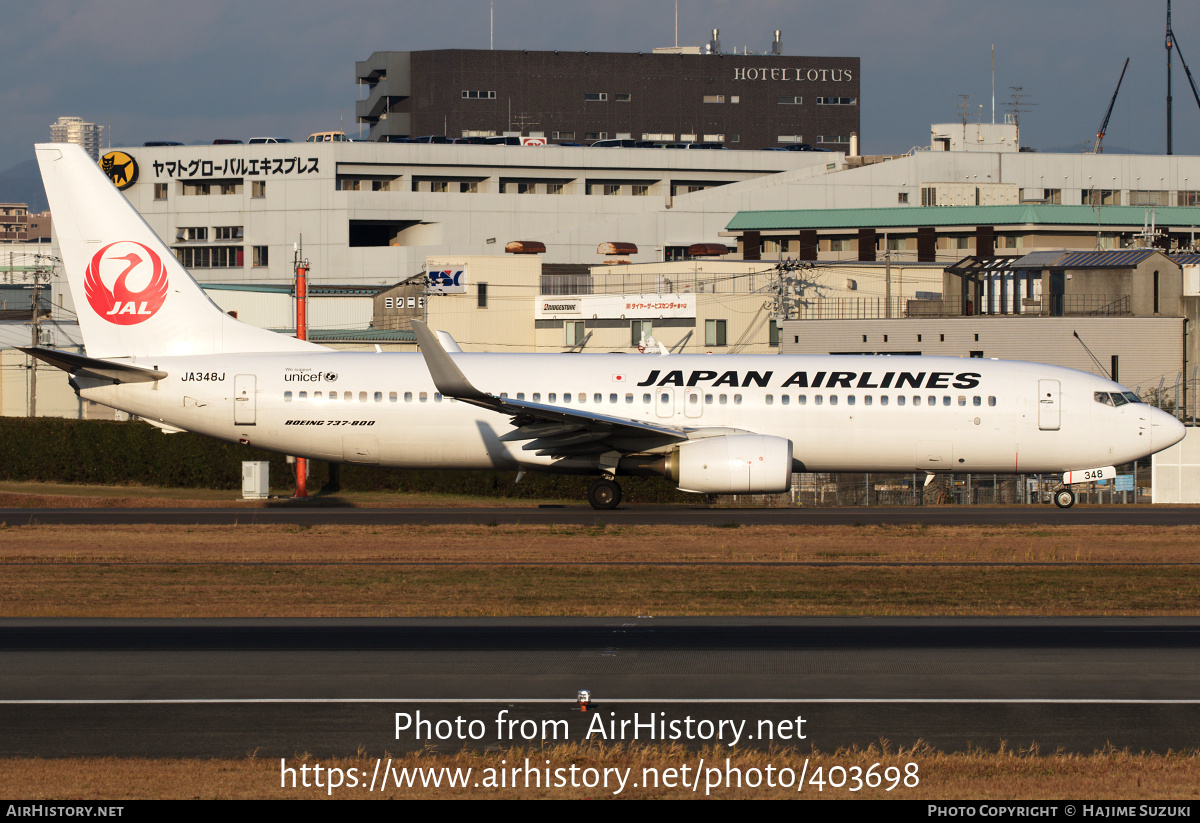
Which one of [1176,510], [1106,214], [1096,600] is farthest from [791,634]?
[1106,214]

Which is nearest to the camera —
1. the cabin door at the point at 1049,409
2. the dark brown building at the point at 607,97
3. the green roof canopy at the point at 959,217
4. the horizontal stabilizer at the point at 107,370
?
→ the horizontal stabilizer at the point at 107,370

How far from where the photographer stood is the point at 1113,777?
9.70m

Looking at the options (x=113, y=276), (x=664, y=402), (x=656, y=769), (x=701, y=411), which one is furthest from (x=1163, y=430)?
(x=113, y=276)

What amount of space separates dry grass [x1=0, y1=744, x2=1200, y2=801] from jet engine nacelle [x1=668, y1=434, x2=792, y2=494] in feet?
60.7

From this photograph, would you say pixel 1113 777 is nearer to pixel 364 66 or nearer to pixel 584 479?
pixel 584 479

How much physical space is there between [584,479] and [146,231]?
15751mm

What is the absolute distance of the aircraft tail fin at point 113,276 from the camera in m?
31.8

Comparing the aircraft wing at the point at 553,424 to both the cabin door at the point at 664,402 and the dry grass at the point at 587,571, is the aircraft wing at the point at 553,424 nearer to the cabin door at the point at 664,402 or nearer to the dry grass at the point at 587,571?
the cabin door at the point at 664,402

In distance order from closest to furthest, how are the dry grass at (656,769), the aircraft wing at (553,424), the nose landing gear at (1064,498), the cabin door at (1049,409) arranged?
the dry grass at (656,769)
the aircraft wing at (553,424)
the cabin door at (1049,409)
the nose landing gear at (1064,498)

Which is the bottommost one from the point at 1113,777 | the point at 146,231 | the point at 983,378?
the point at 1113,777

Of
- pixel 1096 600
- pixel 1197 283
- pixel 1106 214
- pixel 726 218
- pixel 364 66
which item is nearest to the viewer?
pixel 1096 600

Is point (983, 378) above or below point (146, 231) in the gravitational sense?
below

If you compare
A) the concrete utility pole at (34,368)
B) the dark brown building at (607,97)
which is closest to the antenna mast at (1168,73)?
the dark brown building at (607,97)

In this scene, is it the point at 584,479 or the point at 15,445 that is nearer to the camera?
the point at 584,479
